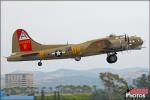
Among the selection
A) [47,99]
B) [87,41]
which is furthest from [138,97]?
[87,41]

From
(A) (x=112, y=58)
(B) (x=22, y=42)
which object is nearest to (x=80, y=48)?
(A) (x=112, y=58)

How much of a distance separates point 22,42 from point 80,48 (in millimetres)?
6877

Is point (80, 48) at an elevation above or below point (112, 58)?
above

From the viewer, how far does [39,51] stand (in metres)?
73.1

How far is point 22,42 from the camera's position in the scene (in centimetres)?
7444

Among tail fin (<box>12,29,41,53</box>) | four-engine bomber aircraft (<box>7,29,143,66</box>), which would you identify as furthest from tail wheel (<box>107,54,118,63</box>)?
tail fin (<box>12,29,41,53</box>)

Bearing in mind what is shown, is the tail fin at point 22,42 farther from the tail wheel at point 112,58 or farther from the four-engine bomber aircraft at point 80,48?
the tail wheel at point 112,58

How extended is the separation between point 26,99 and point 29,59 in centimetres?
10032

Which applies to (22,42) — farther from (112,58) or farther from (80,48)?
(112,58)

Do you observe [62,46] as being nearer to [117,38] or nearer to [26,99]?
A: [117,38]

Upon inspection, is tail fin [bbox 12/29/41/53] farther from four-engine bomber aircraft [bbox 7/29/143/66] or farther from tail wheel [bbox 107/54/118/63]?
tail wheel [bbox 107/54/118/63]

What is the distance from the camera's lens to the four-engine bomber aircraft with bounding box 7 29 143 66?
73250 mm

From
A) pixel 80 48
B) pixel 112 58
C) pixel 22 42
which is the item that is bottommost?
pixel 112 58

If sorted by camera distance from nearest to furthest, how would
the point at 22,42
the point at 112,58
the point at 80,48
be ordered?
the point at 112,58, the point at 22,42, the point at 80,48
